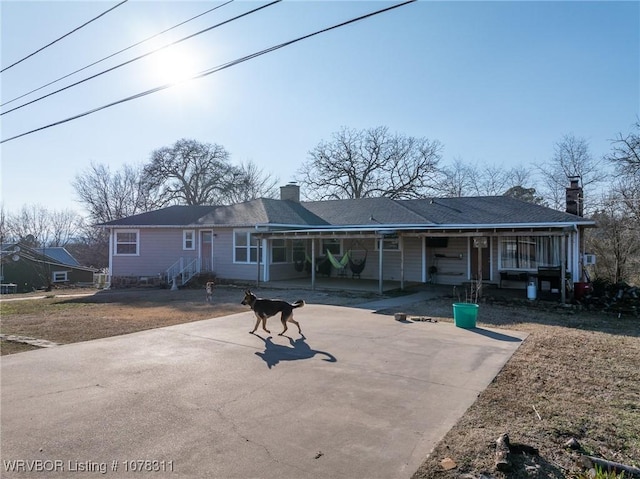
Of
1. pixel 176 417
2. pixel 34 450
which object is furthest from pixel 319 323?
pixel 34 450

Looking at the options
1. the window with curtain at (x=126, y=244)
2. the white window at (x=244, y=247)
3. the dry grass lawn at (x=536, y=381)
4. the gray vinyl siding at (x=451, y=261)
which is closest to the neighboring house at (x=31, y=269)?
the window with curtain at (x=126, y=244)

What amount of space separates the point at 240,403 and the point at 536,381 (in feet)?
11.5

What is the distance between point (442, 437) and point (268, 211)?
15.2m

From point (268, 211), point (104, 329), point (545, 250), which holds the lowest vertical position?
point (104, 329)

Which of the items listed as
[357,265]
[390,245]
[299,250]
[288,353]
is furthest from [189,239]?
[288,353]

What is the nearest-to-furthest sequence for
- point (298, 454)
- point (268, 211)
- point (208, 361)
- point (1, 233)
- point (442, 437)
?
point (298, 454) → point (442, 437) → point (208, 361) → point (268, 211) → point (1, 233)

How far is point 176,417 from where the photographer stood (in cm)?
386

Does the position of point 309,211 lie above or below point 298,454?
above

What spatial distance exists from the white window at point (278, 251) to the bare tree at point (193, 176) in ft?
68.3

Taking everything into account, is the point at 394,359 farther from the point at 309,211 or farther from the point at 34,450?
the point at 309,211

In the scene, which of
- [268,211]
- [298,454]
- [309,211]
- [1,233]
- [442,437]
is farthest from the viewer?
[1,233]

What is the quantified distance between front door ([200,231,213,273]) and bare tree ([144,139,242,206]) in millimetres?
19112

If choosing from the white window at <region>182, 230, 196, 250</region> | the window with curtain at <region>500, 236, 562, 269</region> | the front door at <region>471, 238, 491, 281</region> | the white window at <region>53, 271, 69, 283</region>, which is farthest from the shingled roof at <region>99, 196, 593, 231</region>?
the white window at <region>53, 271, 69, 283</region>

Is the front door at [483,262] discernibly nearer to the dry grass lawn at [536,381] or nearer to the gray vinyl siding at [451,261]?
the gray vinyl siding at [451,261]
